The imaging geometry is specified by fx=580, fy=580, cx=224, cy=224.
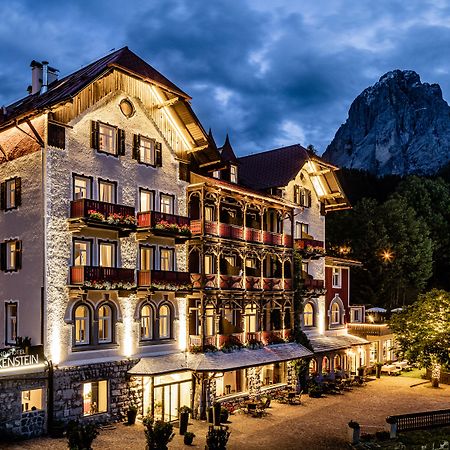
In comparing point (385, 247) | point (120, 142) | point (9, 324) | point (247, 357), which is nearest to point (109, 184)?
point (120, 142)

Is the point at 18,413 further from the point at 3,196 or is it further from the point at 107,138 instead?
the point at 107,138

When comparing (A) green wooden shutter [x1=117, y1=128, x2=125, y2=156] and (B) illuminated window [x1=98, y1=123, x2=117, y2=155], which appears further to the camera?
(A) green wooden shutter [x1=117, y1=128, x2=125, y2=156]

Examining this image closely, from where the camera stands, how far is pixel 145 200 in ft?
109

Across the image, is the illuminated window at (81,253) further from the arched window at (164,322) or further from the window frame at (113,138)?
the arched window at (164,322)

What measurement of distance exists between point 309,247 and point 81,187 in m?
19.6

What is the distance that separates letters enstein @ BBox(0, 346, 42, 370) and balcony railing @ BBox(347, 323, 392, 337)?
3059 cm

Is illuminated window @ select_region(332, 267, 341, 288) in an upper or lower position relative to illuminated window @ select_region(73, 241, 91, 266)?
lower

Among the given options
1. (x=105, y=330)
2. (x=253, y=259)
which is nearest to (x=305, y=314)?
(x=253, y=259)

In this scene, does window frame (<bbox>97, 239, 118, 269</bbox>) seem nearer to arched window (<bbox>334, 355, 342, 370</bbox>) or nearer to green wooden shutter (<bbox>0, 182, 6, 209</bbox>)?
green wooden shutter (<bbox>0, 182, 6, 209</bbox>)

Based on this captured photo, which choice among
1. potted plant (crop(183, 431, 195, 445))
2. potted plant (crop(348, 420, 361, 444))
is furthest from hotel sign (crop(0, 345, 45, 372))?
potted plant (crop(348, 420, 361, 444))

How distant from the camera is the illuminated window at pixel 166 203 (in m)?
33.9

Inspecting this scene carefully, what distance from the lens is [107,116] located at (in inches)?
1227

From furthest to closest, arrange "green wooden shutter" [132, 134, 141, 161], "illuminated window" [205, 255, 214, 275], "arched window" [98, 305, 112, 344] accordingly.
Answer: "illuminated window" [205, 255, 214, 275]
"green wooden shutter" [132, 134, 141, 161]
"arched window" [98, 305, 112, 344]

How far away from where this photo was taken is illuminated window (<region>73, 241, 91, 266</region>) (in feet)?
94.8
